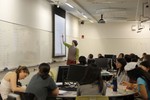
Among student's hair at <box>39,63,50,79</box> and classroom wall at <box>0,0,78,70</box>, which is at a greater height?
classroom wall at <box>0,0,78,70</box>

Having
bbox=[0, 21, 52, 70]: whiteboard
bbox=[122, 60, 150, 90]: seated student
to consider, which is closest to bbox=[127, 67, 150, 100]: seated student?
bbox=[122, 60, 150, 90]: seated student

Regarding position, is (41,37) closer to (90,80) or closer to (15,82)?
(15,82)

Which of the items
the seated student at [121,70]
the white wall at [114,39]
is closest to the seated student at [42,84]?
the seated student at [121,70]

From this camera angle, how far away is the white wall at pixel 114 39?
1565 centimetres

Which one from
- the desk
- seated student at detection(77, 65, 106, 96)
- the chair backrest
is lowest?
the desk

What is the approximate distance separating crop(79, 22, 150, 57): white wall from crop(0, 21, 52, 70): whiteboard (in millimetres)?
6948

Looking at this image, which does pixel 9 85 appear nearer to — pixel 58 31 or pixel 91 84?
pixel 91 84

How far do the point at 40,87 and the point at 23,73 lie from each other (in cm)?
104

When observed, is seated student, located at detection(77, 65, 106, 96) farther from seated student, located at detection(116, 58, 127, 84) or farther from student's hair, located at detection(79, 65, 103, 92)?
seated student, located at detection(116, 58, 127, 84)

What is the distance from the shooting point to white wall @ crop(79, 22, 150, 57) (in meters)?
15.6

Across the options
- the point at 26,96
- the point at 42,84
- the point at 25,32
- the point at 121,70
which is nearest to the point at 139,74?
the point at 121,70

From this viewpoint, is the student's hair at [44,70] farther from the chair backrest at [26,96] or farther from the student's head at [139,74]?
the student's head at [139,74]

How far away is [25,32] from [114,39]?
9559mm

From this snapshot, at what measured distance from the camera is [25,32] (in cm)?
705
